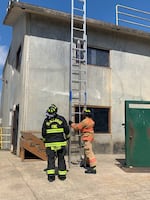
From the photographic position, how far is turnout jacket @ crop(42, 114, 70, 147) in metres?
6.28

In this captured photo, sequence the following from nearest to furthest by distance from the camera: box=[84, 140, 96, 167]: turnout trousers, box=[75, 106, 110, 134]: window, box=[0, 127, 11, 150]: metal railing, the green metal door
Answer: box=[84, 140, 96, 167]: turnout trousers, the green metal door, box=[75, 106, 110, 134]: window, box=[0, 127, 11, 150]: metal railing

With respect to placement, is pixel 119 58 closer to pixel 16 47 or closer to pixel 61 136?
pixel 16 47

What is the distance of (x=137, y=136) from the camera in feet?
25.0

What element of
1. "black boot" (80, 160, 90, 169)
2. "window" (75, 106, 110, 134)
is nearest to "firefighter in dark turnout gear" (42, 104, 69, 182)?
"black boot" (80, 160, 90, 169)

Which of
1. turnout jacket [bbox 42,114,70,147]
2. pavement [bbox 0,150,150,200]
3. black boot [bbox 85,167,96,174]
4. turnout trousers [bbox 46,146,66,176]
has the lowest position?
pavement [bbox 0,150,150,200]

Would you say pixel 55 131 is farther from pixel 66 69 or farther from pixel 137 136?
pixel 66 69

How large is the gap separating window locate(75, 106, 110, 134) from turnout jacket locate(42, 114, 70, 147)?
4287 mm

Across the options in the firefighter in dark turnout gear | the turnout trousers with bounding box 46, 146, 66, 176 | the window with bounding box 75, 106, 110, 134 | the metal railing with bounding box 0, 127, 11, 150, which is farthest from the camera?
the metal railing with bounding box 0, 127, 11, 150

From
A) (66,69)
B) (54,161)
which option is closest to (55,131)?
(54,161)

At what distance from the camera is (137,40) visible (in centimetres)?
1209

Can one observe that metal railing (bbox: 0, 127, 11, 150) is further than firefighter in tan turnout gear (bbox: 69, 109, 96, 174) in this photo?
Yes

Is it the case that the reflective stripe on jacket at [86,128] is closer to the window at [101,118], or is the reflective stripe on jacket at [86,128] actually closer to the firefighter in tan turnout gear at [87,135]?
the firefighter in tan turnout gear at [87,135]

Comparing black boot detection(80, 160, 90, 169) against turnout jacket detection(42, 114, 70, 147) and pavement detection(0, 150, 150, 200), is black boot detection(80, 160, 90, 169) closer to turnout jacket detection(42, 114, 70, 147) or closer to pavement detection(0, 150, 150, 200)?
pavement detection(0, 150, 150, 200)

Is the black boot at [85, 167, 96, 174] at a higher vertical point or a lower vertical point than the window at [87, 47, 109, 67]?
lower
